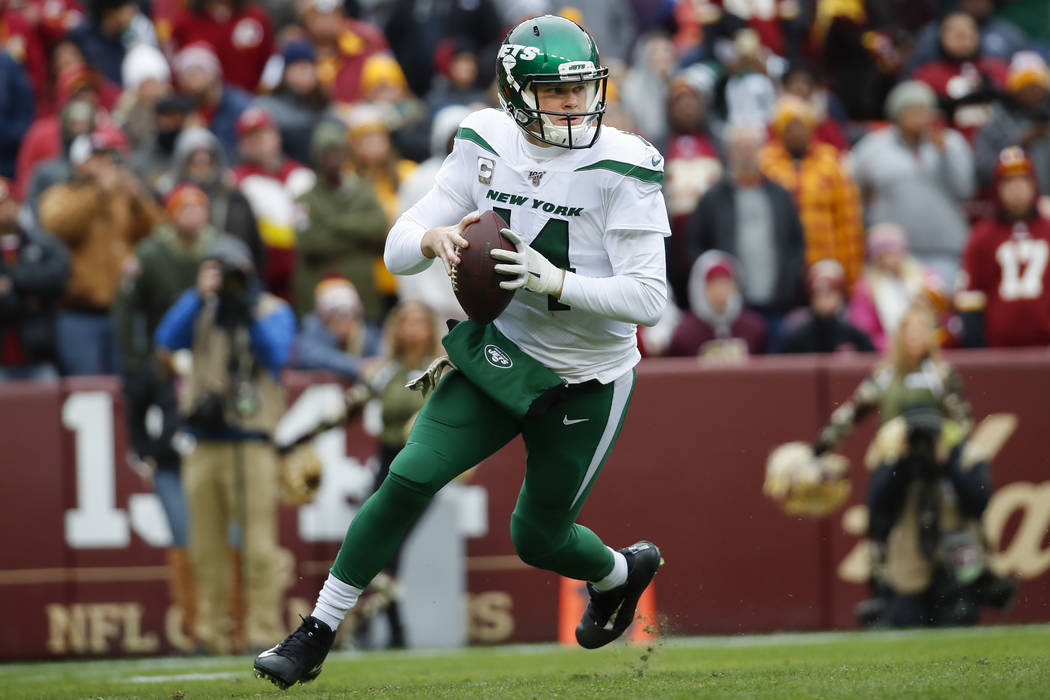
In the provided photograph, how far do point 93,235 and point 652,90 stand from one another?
13.2 feet

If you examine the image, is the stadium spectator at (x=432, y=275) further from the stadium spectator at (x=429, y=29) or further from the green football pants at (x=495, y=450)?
the green football pants at (x=495, y=450)

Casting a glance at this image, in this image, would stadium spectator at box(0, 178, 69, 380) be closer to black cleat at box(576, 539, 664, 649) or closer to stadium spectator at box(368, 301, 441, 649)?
stadium spectator at box(368, 301, 441, 649)

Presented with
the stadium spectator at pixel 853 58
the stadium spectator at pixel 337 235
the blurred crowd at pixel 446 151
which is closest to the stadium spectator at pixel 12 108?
the blurred crowd at pixel 446 151

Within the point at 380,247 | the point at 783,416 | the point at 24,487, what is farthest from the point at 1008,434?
the point at 24,487

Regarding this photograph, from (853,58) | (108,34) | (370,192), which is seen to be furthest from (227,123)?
(853,58)

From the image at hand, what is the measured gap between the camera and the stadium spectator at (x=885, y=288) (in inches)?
384

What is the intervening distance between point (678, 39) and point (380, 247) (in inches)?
149

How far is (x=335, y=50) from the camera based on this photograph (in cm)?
1181

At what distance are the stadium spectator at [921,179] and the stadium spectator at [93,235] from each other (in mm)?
4663

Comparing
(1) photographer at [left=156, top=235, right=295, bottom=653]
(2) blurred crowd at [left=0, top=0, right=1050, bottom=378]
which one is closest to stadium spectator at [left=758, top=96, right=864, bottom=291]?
(2) blurred crowd at [left=0, top=0, right=1050, bottom=378]

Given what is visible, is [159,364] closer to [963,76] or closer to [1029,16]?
[963,76]

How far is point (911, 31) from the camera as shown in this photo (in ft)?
44.3

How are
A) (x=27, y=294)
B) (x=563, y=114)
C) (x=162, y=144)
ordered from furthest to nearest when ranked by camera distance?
(x=162, y=144)
(x=27, y=294)
(x=563, y=114)

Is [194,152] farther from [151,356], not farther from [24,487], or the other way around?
[24,487]
